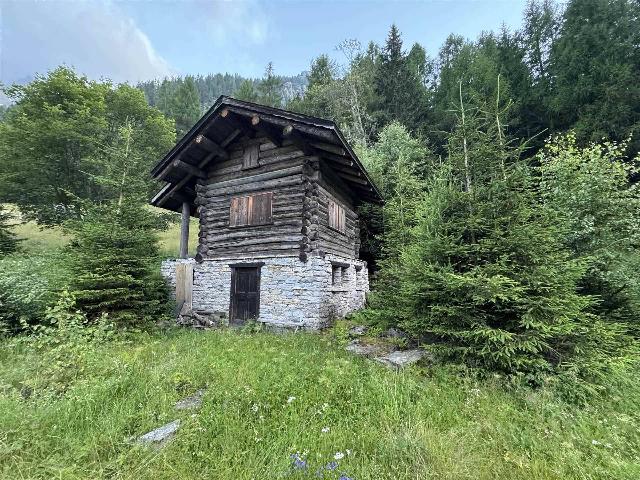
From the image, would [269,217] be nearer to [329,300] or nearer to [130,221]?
[329,300]

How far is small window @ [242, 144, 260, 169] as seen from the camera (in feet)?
39.0

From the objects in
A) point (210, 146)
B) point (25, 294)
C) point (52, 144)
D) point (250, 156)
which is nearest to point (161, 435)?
point (25, 294)

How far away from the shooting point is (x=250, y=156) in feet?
39.4

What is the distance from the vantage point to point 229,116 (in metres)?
11.3

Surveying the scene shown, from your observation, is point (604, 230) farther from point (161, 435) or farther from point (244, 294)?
point (244, 294)

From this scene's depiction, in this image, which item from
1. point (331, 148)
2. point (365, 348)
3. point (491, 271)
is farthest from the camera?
point (331, 148)

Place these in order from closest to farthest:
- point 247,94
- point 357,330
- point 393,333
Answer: point 393,333, point 357,330, point 247,94

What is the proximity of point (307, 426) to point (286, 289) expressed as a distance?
6.61m

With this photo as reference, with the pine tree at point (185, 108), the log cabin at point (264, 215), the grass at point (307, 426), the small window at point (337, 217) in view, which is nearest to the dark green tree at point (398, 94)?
the log cabin at point (264, 215)

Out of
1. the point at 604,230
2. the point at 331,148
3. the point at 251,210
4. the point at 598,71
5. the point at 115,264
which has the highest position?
the point at 598,71

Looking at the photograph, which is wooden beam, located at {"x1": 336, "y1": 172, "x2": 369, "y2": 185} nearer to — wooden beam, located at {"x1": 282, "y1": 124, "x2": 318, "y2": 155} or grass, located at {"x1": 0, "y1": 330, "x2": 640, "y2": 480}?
wooden beam, located at {"x1": 282, "y1": 124, "x2": 318, "y2": 155}

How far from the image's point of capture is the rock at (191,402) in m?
4.32

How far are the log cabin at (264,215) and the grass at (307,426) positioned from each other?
5082 mm

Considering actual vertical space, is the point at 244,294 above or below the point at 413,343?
above
